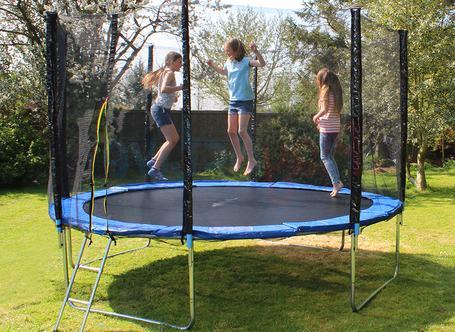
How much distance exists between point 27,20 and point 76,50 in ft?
16.7

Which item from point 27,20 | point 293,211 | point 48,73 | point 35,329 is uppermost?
point 27,20

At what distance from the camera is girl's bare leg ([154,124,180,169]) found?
3.93 metres

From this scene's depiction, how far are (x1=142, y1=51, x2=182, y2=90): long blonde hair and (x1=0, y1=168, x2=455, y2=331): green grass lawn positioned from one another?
49.2 inches

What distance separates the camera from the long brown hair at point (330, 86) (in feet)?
11.5

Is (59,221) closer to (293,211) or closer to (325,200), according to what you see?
(293,211)

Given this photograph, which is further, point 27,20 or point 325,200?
point 27,20

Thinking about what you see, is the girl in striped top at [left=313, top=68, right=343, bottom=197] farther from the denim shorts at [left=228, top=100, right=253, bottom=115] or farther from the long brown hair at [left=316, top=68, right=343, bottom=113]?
the denim shorts at [left=228, top=100, right=253, bottom=115]

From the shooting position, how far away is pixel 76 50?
9.38ft

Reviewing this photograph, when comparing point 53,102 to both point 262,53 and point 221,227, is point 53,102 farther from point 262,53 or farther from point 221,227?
point 262,53

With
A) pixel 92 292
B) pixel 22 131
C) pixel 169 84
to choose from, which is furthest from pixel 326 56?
pixel 22 131

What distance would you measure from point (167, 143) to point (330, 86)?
4.18 ft

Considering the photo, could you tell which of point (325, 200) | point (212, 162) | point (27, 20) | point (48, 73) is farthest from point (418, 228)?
point (27, 20)

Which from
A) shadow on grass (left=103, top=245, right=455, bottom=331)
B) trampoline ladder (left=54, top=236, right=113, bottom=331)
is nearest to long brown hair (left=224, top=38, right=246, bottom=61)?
shadow on grass (left=103, top=245, right=455, bottom=331)

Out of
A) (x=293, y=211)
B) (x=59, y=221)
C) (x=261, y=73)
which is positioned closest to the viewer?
(x=59, y=221)
